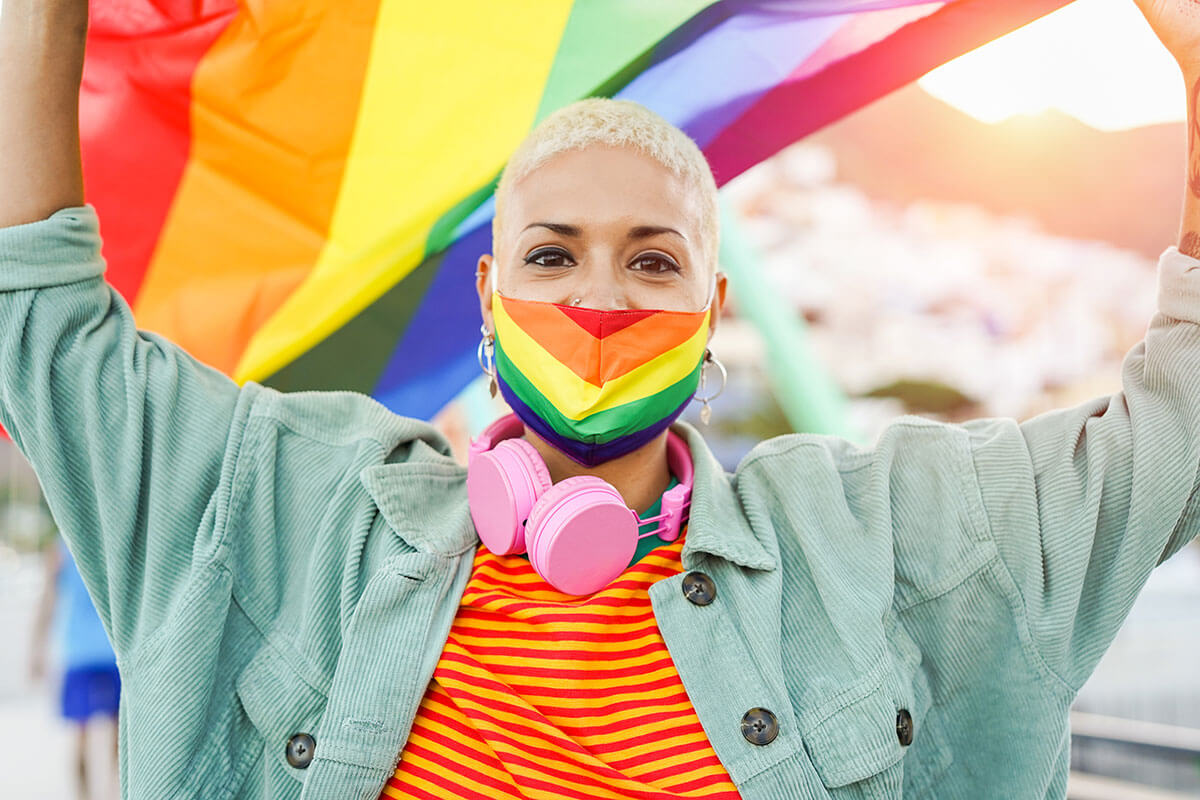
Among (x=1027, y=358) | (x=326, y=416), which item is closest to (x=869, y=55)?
(x=326, y=416)

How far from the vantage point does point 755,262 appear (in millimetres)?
3080

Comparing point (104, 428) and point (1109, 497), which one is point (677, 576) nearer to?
point (1109, 497)

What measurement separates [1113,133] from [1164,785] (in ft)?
12.5

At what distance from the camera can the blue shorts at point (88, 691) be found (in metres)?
2.13

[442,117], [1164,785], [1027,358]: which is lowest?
[1164,785]

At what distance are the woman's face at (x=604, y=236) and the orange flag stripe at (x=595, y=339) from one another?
5cm

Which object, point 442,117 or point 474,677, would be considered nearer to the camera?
point 474,677

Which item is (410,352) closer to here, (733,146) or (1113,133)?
(733,146)

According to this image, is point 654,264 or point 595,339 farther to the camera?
point 654,264

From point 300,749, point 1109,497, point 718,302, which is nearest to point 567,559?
point 300,749

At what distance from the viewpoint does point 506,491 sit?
5.48ft

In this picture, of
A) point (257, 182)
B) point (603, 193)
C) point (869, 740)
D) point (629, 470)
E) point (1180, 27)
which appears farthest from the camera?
point (257, 182)

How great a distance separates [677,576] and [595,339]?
0.41 m

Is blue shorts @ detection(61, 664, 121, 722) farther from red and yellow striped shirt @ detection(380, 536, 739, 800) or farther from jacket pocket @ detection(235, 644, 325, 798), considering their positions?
red and yellow striped shirt @ detection(380, 536, 739, 800)
